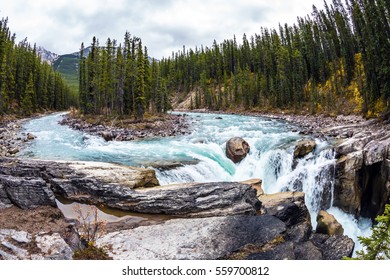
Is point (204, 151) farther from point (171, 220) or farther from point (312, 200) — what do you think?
point (171, 220)

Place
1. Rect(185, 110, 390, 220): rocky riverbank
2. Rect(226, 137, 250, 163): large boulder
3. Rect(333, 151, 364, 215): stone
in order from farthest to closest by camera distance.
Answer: Rect(226, 137, 250, 163): large boulder < Rect(333, 151, 364, 215): stone < Rect(185, 110, 390, 220): rocky riverbank

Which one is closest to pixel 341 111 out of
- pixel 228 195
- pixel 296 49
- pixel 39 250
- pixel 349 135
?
pixel 349 135

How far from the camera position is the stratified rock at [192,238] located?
7.57 meters

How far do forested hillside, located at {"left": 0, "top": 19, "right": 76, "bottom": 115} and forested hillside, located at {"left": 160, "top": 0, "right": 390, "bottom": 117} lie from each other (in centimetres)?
5297

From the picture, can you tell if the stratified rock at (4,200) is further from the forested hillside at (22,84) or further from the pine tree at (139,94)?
the forested hillside at (22,84)

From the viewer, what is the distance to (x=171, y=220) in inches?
388

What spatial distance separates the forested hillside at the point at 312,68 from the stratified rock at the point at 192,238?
30.9 meters

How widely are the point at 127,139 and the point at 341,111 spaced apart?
38.7 m

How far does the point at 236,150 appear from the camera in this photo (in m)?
21.6

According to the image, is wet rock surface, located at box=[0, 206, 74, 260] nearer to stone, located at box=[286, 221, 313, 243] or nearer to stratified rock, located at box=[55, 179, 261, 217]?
stratified rock, located at box=[55, 179, 261, 217]

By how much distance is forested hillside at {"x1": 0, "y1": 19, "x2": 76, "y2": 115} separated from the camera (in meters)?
55.6

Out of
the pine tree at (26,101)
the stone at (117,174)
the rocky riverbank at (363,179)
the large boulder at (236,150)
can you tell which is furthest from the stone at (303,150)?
the pine tree at (26,101)

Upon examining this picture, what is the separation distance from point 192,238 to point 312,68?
7187cm

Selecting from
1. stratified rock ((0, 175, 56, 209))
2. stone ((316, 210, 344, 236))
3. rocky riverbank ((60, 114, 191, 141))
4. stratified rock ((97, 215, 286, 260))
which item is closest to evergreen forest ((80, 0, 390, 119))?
rocky riverbank ((60, 114, 191, 141))
